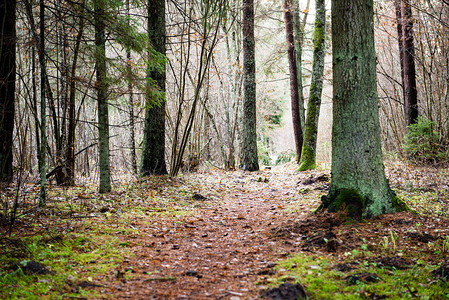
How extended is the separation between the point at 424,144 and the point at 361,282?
25.9ft

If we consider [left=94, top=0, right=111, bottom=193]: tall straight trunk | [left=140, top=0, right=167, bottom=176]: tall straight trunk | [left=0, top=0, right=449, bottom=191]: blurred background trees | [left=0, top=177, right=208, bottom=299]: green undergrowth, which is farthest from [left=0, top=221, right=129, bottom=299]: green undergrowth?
[left=140, top=0, right=167, bottom=176]: tall straight trunk

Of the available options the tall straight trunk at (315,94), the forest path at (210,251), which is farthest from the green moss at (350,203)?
the tall straight trunk at (315,94)

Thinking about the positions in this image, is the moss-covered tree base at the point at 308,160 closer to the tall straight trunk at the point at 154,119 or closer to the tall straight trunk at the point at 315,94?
the tall straight trunk at the point at 315,94

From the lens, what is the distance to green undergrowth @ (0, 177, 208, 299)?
259 cm

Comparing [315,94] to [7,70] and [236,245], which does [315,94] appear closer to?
[236,245]

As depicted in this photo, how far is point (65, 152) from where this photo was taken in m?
7.17

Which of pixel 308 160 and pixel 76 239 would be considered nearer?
pixel 76 239

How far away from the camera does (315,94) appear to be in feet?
33.5

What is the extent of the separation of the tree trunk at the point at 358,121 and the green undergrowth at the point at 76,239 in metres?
3.04

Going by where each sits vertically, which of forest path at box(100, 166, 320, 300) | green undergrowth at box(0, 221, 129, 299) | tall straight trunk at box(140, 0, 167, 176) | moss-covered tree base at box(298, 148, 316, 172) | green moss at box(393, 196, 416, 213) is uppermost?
tall straight trunk at box(140, 0, 167, 176)

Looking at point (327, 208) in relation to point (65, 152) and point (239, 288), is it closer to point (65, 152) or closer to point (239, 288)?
point (239, 288)

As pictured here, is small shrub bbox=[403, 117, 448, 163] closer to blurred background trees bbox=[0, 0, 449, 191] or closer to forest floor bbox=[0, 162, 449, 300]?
blurred background trees bbox=[0, 0, 449, 191]

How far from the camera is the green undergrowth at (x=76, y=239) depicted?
2.59 meters

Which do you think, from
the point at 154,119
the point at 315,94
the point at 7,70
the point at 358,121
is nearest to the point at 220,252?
the point at 358,121
